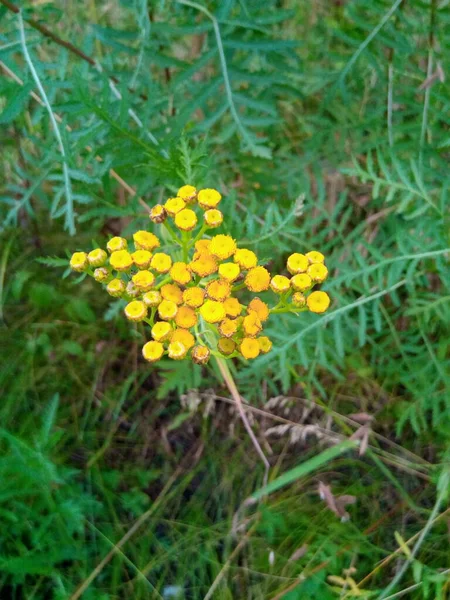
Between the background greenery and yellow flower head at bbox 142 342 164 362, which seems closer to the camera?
yellow flower head at bbox 142 342 164 362

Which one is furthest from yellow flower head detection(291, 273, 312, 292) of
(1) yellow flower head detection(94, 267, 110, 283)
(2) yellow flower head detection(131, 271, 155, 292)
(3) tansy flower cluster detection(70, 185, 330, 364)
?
(1) yellow flower head detection(94, 267, 110, 283)

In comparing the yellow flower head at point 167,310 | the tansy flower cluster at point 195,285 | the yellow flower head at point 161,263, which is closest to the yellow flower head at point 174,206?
the tansy flower cluster at point 195,285

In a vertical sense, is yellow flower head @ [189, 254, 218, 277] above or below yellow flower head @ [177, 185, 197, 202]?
below

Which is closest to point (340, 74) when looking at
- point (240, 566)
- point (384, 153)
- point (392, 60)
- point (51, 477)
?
point (392, 60)

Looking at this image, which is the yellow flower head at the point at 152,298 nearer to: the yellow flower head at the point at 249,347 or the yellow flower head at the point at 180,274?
the yellow flower head at the point at 180,274

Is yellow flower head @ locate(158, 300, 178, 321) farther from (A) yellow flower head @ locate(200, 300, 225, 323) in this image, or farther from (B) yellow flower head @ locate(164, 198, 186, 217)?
(B) yellow flower head @ locate(164, 198, 186, 217)

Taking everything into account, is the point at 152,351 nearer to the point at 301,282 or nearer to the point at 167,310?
the point at 167,310
